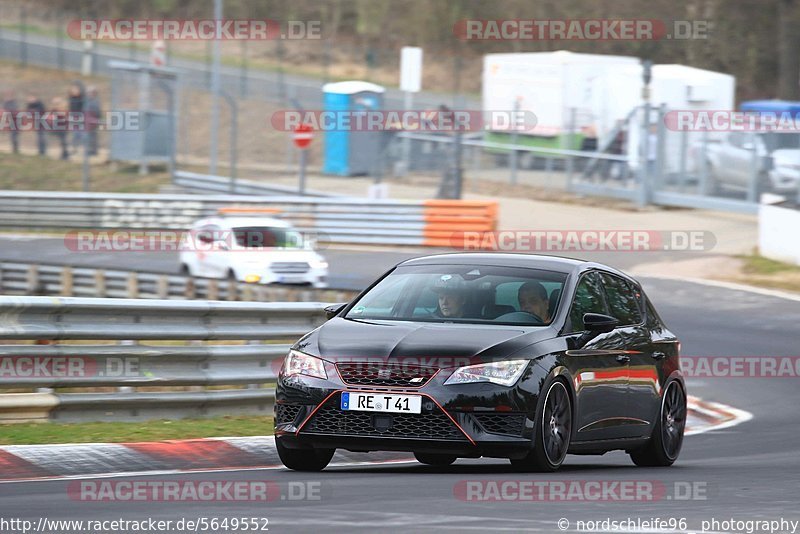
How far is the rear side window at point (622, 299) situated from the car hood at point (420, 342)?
1.20 m

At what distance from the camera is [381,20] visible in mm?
63281

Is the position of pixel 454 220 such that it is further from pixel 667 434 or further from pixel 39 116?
pixel 667 434

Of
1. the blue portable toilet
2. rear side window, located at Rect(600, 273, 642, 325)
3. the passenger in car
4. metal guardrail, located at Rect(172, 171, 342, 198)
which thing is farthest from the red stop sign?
the passenger in car

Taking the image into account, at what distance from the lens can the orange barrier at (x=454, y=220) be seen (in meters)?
31.3

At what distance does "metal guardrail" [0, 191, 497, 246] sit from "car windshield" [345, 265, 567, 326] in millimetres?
21934

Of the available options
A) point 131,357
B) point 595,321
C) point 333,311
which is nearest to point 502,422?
point 595,321

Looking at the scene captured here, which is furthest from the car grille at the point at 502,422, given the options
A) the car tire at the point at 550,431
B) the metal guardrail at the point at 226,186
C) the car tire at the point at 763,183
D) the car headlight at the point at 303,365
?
the metal guardrail at the point at 226,186

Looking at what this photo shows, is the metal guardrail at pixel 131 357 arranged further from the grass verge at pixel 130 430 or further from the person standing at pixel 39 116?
the person standing at pixel 39 116

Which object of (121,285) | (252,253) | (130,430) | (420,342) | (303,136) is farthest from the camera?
(303,136)

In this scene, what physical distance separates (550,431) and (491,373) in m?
0.56

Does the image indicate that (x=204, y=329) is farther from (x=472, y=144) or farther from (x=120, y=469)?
(x=472, y=144)

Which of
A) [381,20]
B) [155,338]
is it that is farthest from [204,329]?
[381,20]

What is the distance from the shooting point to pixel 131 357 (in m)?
10.7

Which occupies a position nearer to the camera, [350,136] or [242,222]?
[242,222]
